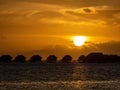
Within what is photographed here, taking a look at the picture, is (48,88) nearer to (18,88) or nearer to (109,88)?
(18,88)

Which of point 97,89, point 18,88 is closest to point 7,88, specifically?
point 18,88

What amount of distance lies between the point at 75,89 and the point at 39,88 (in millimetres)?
6368

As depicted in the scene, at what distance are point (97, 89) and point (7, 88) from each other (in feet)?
51.8

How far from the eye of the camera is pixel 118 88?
88.2m

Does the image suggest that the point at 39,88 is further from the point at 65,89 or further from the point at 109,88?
the point at 109,88

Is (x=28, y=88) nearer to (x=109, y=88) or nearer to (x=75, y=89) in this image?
(x=75, y=89)

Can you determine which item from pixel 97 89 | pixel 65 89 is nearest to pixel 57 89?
pixel 65 89

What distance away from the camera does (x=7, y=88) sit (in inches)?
3553

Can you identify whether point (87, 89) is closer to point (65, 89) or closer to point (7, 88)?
point (65, 89)

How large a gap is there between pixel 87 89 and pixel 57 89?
520 cm

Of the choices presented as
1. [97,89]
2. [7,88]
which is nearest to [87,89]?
[97,89]

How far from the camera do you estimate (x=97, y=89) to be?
8806cm

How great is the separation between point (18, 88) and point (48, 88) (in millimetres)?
5242

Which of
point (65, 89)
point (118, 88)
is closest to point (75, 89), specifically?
point (65, 89)
